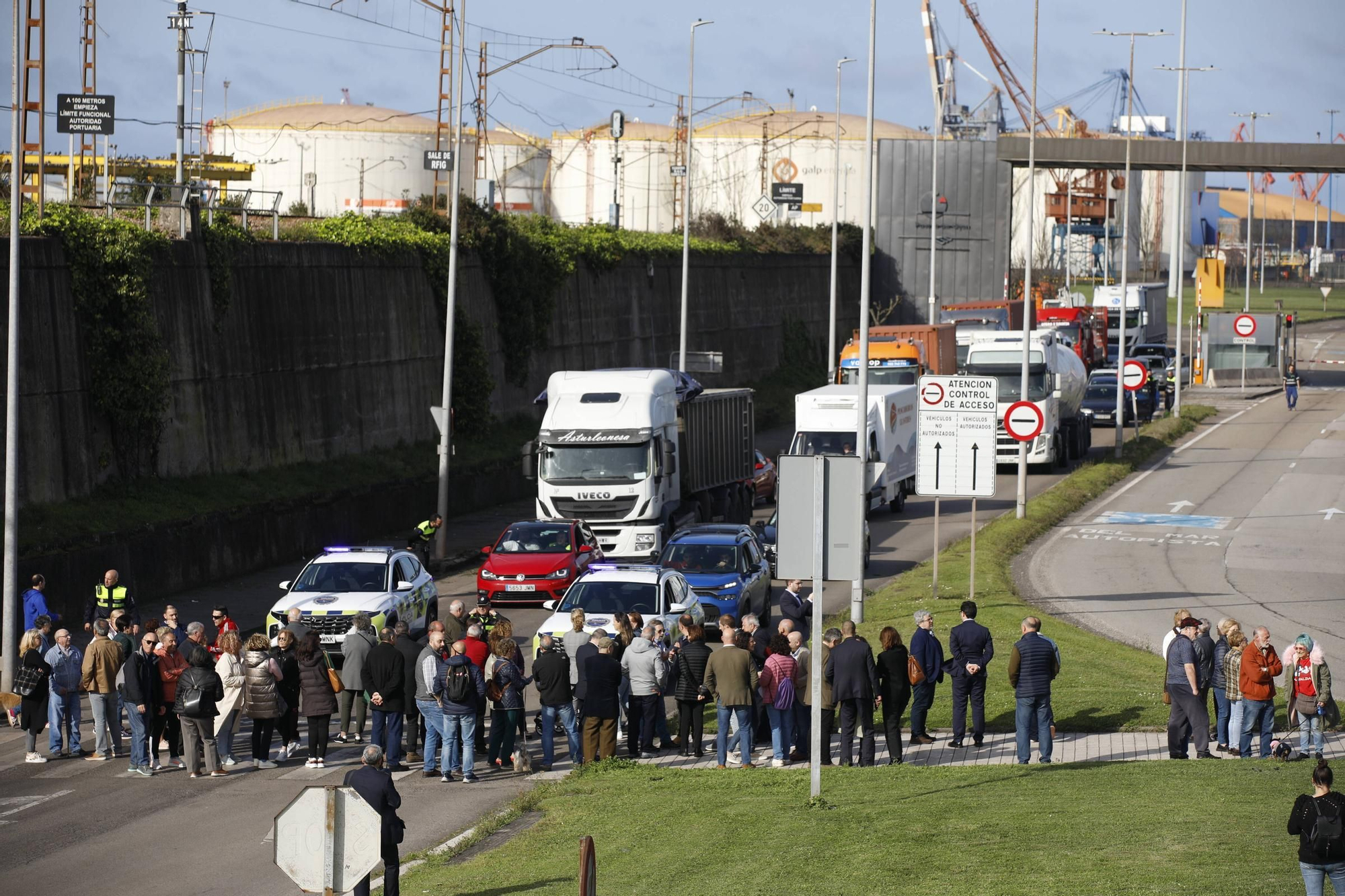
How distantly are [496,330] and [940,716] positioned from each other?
97.8 ft

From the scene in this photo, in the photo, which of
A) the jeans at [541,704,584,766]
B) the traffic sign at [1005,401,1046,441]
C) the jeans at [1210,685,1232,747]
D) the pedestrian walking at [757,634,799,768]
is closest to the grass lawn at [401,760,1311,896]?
the jeans at [541,704,584,766]

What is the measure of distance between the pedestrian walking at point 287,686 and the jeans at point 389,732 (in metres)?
0.91

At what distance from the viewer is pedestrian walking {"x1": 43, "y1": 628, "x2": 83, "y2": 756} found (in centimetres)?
1748

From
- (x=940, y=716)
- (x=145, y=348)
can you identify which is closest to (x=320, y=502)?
(x=145, y=348)

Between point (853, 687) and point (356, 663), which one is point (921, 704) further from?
point (356, 663)

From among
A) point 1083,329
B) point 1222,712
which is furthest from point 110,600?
point 1083,329

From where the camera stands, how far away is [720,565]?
2586 cm

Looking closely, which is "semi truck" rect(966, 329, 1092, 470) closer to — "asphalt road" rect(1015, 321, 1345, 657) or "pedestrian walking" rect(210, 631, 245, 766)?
"asphalt road" rect(1015, 321, 1345, 657)

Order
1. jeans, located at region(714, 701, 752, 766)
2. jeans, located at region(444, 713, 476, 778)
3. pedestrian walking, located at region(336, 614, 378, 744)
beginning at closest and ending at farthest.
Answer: jeans, located at region(444, 713, 476, 778) < jeans, located at region(714, 701, 752, 766) < pedestrian walking, located at region(336, 614, 378, 744)

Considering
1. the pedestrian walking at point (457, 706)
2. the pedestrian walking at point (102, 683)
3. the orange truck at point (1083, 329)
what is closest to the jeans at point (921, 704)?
the pedestrian walking at point (457, 706)

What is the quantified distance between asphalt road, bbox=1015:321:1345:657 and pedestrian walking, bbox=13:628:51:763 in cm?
1478

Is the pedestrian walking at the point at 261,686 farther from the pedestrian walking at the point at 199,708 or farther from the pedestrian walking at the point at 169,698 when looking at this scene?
the pedestrian walking at the point at 169,698

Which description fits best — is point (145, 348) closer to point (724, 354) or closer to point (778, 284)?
point (724, 354)

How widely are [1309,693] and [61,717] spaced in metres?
12.8
